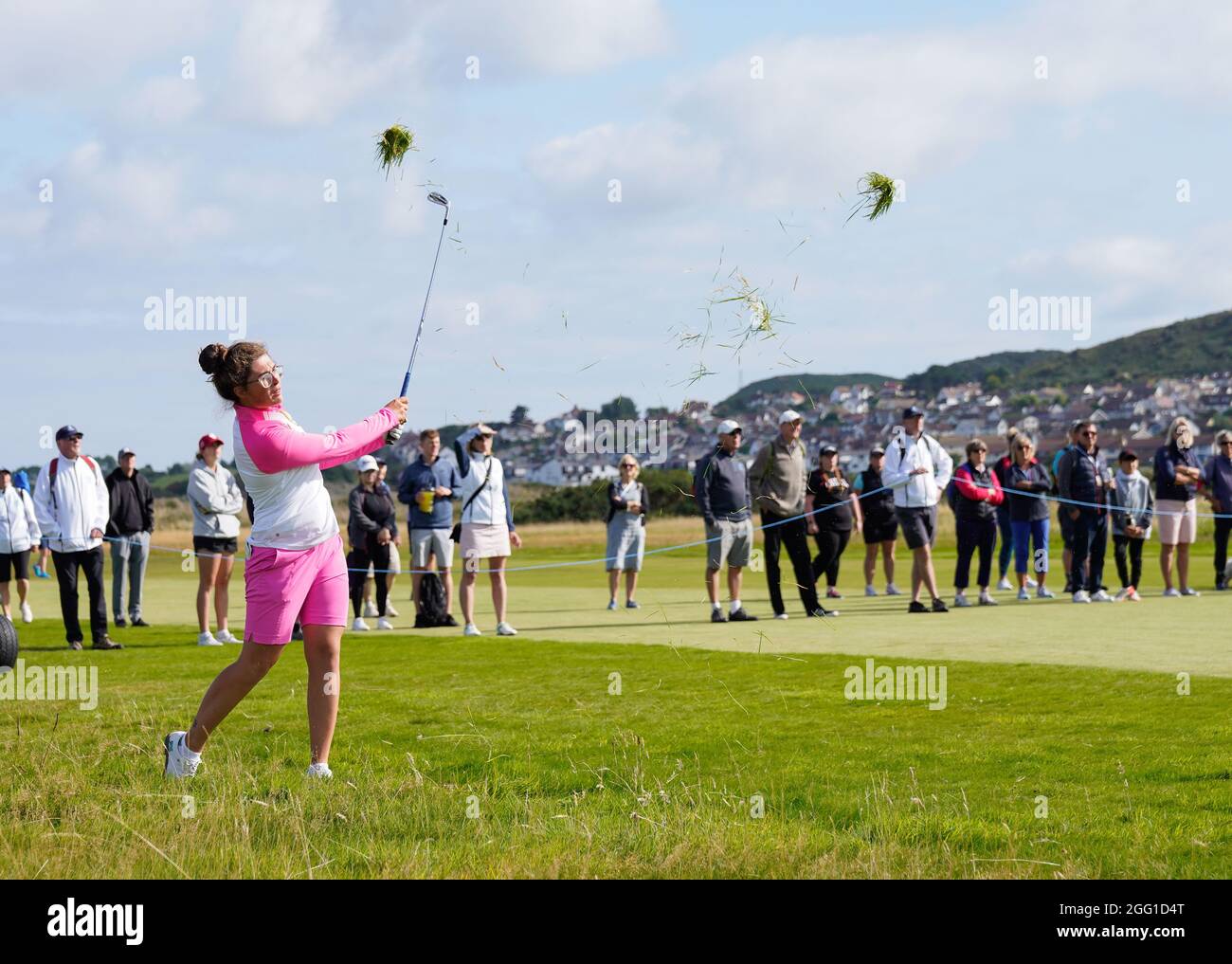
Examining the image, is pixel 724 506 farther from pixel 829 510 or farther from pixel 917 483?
pixel 829 510

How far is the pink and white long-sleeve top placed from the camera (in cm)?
734

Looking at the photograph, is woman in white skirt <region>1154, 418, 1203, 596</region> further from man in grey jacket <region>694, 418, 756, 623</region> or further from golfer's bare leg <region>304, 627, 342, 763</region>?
golfer's bare leg <region>304, 627, 342, 763</region>

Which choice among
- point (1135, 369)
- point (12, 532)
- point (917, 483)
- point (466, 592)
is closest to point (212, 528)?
point (466, 592)

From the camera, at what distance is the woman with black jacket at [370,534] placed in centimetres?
1914

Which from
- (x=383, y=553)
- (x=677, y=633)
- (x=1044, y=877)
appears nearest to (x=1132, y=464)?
(x=677, y=633)

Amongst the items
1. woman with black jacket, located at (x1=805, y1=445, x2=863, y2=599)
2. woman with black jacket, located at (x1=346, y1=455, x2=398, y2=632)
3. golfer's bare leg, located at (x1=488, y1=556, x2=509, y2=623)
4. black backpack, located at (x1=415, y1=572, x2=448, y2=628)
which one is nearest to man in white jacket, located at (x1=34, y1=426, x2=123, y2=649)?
woman with black jacket, located at (x1=346, y1=455, x2=398, y2=632)

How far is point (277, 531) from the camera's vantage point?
746 cm

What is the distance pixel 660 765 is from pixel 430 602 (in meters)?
11.1

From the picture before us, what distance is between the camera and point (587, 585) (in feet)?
95.4

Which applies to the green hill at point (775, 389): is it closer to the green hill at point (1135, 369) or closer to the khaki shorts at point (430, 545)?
the khaki shorts at point (430, 545)
